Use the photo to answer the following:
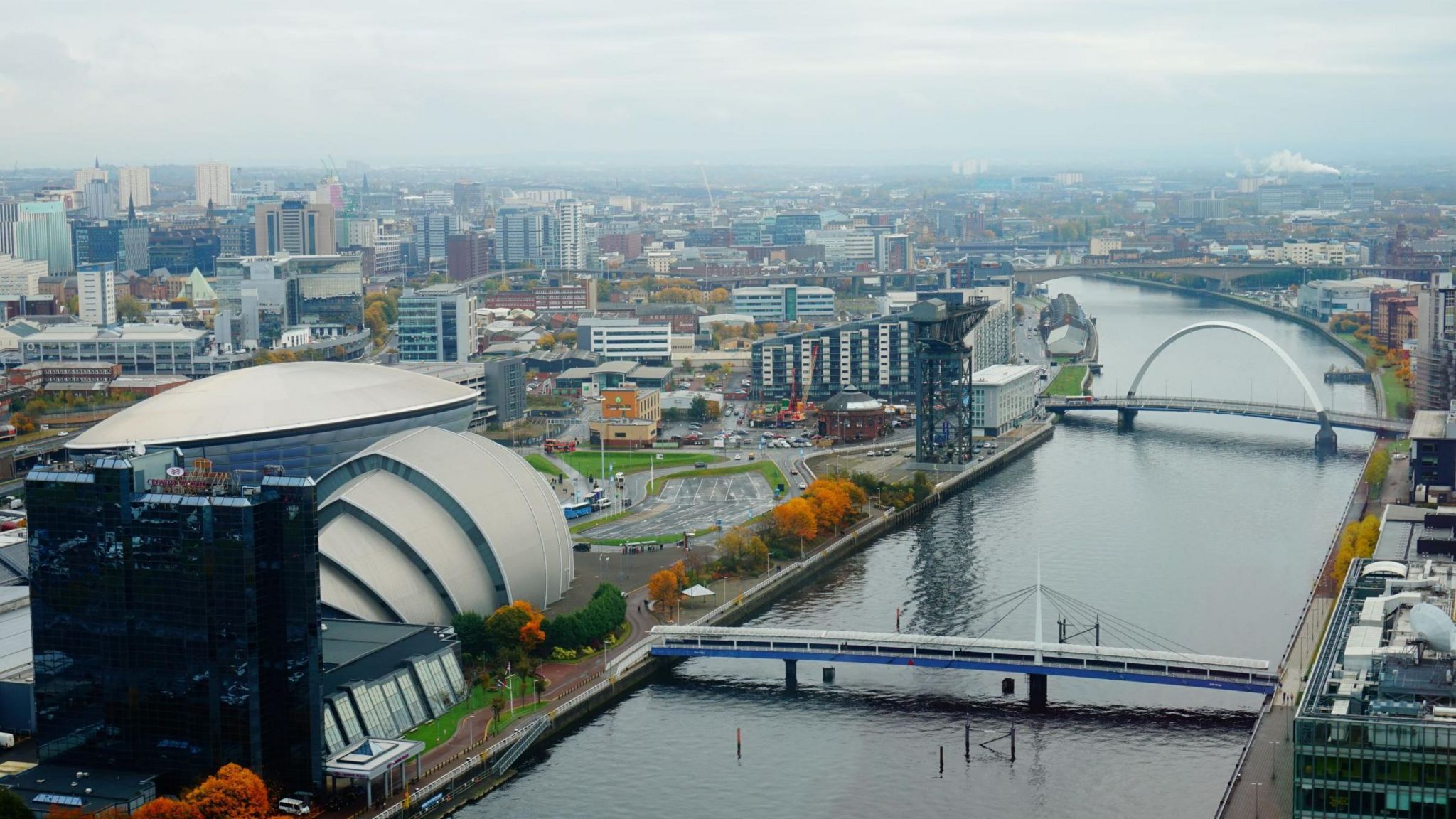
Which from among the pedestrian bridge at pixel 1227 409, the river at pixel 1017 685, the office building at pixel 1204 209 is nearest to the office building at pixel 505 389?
the river at pixel 1017 685

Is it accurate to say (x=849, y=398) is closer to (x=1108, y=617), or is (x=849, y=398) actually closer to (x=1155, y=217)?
(x=1108, y=617)

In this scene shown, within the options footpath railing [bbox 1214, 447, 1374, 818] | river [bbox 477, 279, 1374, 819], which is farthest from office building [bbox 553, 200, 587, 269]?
footpath railing [bbox 1214, 447, 1374, 818]

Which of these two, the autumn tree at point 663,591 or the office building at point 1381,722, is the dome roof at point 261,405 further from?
the office building at point 1381,722

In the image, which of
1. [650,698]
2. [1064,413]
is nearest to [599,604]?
[650,698]

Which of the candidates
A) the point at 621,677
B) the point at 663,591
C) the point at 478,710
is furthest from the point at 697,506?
the point at 478,710

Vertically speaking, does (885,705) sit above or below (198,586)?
below

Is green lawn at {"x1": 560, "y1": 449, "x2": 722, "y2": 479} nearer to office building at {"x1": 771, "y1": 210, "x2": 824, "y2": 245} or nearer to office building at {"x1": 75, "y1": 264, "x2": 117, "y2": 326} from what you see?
office building at {"x1": 75, "y1": 264, "x2": 117, "y2": 326}
